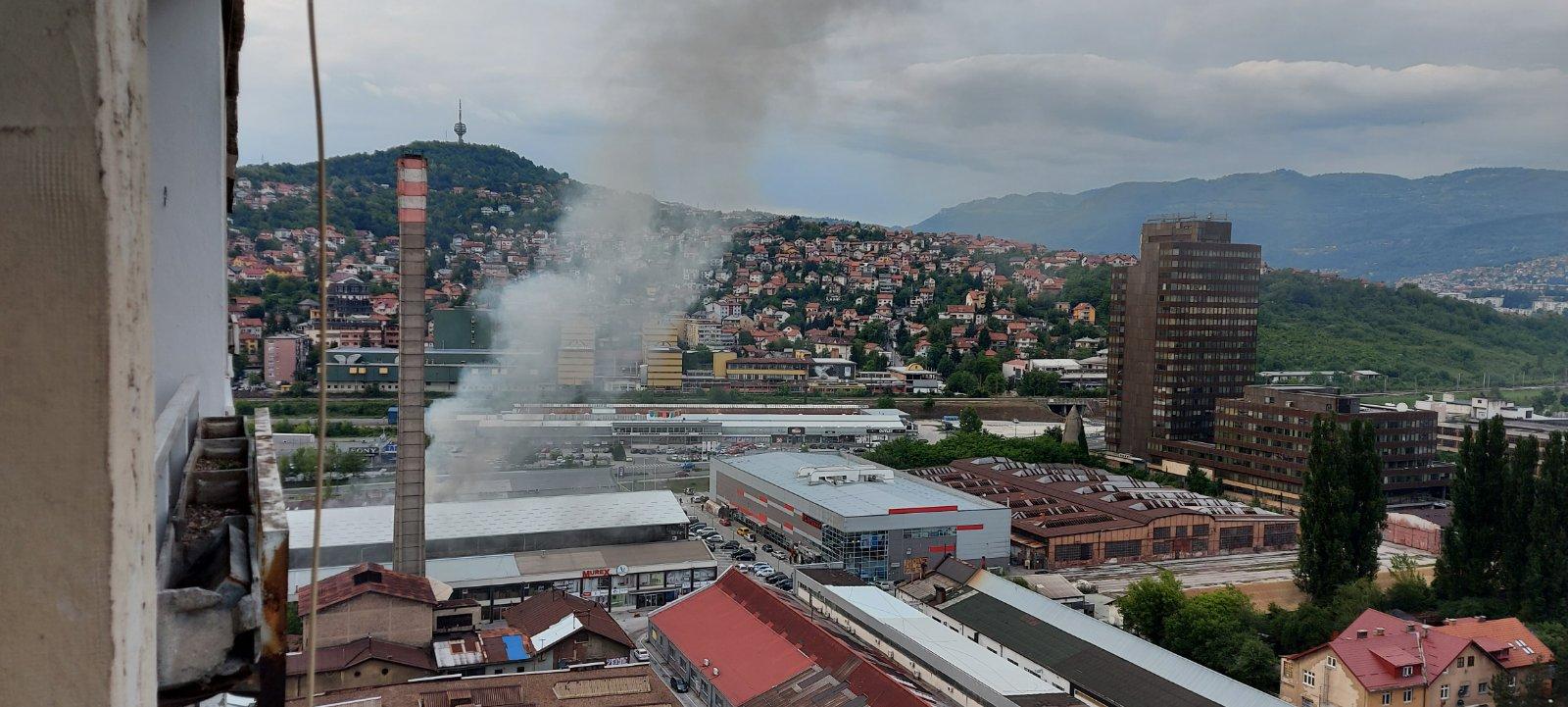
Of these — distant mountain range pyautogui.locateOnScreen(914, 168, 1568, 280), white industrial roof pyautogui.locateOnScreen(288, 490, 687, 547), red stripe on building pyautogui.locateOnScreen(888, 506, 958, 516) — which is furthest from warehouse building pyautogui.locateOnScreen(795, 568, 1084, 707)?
distant mountain range pyautogui.locateOnScreen(914, 168, 1568, 280)

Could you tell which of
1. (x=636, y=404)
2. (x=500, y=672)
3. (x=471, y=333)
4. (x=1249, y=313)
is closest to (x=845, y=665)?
(x=500, y=672)

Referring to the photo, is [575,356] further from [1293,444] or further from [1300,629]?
[1300,629]

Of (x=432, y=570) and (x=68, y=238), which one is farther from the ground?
(x=68, y=238)

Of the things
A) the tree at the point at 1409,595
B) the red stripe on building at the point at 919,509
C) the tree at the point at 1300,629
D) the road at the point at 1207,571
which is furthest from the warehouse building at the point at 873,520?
the tree at the point at 1409,595

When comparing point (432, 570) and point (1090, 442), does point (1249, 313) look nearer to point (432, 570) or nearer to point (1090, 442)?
point (1090, 442)

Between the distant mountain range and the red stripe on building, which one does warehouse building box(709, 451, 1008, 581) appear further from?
the distant mountain range
